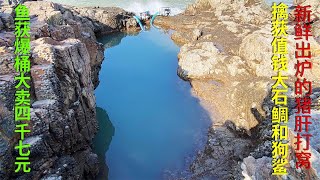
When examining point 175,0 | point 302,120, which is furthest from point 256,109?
point 175,0

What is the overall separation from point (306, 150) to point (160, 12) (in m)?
64.9

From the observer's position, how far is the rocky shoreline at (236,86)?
24688 mm

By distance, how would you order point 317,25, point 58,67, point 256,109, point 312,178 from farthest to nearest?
point 317,25 < point 256,109 < point 58,67 < point 312,178

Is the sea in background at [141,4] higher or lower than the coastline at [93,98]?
higher

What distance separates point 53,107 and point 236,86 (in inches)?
888

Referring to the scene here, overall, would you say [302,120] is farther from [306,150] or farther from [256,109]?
[256,109]

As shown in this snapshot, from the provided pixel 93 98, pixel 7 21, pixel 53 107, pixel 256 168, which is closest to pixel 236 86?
pixel 256 168

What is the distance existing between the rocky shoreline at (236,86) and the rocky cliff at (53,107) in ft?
34.5

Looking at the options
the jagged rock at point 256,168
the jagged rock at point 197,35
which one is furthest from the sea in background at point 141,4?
the jagged rock at point 256,168

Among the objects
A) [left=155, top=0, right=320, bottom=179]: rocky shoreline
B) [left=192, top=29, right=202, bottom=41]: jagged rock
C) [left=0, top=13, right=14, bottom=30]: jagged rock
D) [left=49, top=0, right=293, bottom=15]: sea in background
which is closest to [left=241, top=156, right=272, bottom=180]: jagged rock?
[left=155, top=0, right=320, bottom=179]: rocky shoreline

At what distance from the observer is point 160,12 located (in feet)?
247

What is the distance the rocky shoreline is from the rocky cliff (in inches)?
414

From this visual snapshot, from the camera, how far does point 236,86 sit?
35938 millimetres

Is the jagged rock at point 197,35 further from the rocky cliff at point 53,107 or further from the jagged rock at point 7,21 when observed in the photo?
the jagged rock at point 7,21
